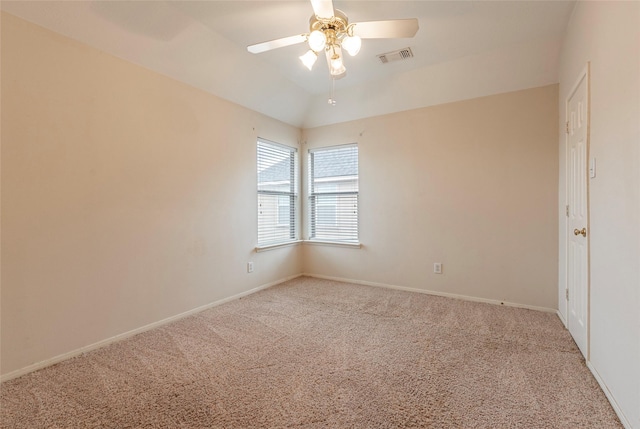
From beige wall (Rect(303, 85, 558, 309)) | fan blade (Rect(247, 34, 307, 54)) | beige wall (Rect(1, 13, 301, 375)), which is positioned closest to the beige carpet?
beige wall (Rect(1, 13, 301, 375))

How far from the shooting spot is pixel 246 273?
3670 mm

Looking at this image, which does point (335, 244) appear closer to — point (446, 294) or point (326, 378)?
point (446, 294)

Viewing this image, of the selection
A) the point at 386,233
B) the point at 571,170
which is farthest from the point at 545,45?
the point at 386,233

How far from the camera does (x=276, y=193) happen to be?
13.6 feet

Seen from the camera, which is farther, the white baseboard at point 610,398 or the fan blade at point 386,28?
the fan blade at point 386,28

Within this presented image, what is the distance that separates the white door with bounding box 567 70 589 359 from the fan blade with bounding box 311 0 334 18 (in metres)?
1.79

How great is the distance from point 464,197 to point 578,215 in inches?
47.5

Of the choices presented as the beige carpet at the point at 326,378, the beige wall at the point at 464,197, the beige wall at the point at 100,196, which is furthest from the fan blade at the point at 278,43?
the beige carpet at the point at 326,378

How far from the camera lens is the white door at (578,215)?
2068 millimetres

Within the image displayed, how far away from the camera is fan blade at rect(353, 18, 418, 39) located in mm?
1811

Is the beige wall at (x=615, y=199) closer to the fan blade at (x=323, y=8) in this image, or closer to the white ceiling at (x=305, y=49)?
the white ceiling at (x=305, y=49)

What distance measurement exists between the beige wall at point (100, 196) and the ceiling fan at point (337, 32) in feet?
4.34

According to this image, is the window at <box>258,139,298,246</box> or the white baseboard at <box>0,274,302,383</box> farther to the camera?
the window at <box>258,139,298,246</box>

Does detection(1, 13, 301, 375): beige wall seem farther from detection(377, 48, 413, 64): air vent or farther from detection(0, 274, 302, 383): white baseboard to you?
detection(377, 48, 413, 64): air vent
